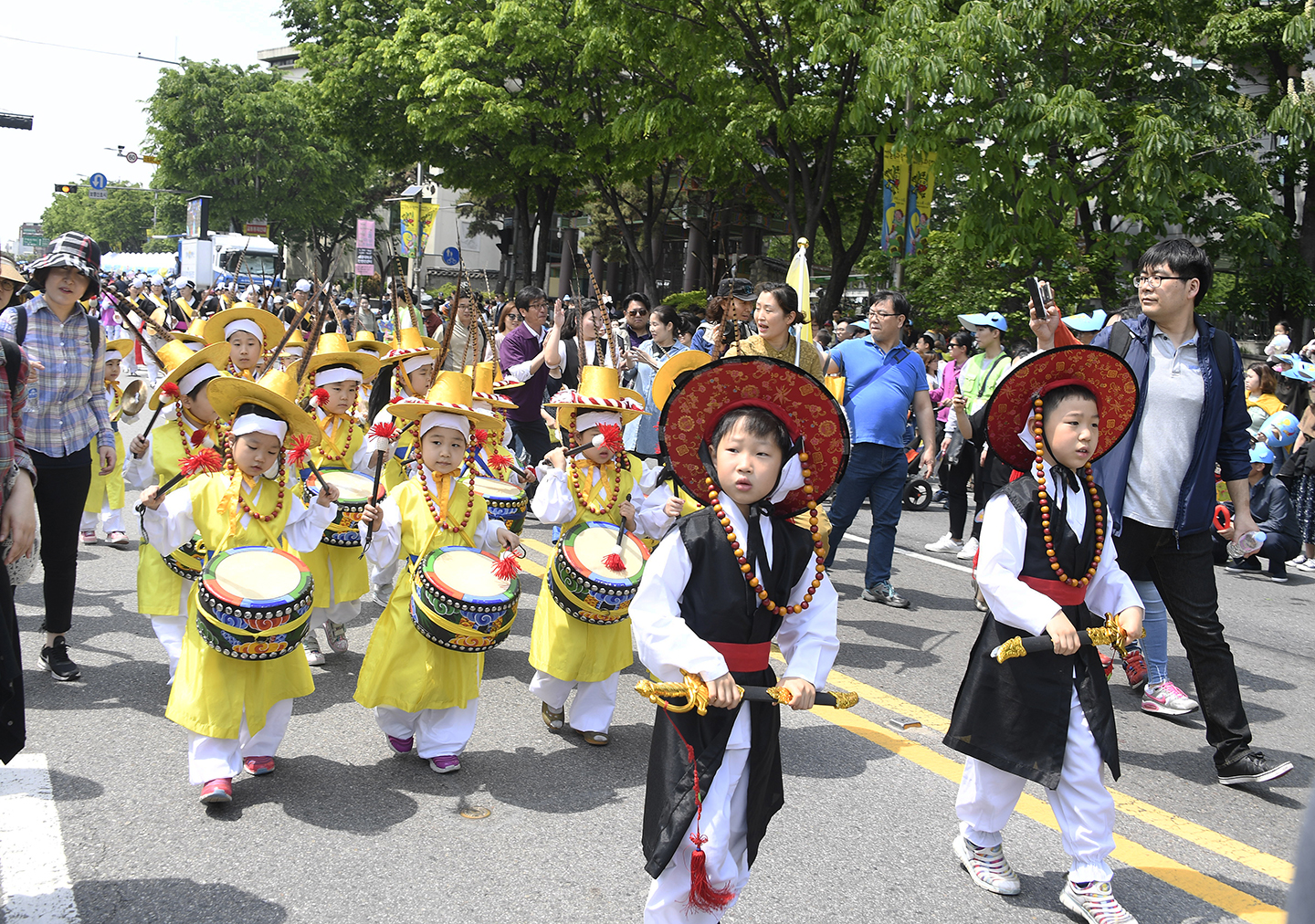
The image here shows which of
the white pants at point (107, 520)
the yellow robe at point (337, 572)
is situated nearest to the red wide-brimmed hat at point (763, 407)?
the yellow robe at point (337, 572)

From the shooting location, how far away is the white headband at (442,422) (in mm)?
4859

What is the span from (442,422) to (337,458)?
6.27 ft

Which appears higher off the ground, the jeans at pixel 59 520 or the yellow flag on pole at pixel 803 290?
the yellow flag on pole at pixel 803 290

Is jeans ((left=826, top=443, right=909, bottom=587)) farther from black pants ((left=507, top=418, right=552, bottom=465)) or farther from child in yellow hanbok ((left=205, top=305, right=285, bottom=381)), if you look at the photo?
child in yellow hanbok ((left=205, top=305, right=285, bottom=381))

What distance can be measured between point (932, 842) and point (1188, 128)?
1260 cm

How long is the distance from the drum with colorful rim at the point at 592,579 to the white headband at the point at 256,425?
1309mm

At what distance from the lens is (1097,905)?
136 inches

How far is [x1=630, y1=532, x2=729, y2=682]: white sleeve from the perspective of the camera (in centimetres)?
278

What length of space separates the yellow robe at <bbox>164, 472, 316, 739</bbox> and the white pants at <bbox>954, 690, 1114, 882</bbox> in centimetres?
262

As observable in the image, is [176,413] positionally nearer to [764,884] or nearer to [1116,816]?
[764,884]

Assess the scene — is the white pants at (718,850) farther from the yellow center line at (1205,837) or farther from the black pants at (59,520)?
the black pants at (59,520)

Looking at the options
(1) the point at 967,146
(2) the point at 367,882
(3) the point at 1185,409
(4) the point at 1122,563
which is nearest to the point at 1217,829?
(4) the point at 1122,563

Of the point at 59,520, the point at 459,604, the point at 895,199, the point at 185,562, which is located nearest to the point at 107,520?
the point at 59,520

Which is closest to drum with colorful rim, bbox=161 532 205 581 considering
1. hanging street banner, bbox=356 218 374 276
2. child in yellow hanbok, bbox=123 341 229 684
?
child in yellow hanbok, bbox=123 341 229 684
